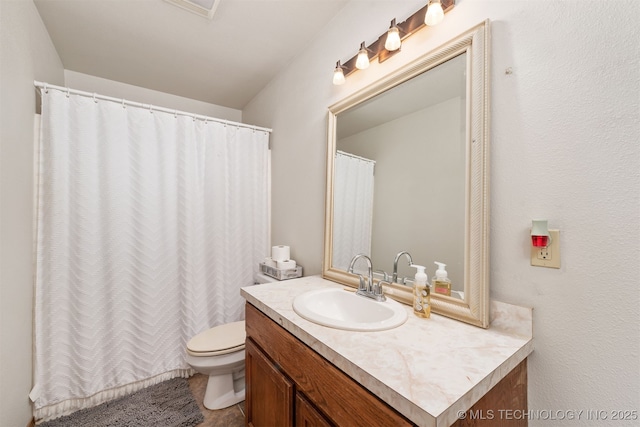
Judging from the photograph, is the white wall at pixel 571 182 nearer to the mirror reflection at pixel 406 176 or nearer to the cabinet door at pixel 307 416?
the mirror reflection at pixel 406 176

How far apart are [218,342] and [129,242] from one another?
906 mm

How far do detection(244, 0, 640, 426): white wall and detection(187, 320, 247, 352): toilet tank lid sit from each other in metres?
1.44

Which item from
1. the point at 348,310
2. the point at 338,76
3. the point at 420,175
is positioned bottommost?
the point at 348,310

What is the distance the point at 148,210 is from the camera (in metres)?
1.80

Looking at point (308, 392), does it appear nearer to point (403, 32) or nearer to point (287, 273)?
point (287, 273)

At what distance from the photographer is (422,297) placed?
3.19 feet

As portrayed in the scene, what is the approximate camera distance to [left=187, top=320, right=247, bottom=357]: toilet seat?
1.51 m

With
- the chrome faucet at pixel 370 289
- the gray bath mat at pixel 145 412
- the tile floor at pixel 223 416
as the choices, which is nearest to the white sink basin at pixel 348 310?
the chrome faucet at pixel 370 289

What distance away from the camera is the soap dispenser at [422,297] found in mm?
959

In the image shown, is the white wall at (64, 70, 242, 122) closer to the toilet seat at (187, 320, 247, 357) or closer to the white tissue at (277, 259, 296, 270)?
the white tissue at (277, 259, 296, 270)

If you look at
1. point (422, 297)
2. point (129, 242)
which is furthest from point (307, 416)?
point (129, 242)

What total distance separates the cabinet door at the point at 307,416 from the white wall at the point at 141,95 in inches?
108

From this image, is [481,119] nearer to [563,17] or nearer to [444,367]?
[563,17]

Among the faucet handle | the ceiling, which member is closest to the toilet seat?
the faucet handle
